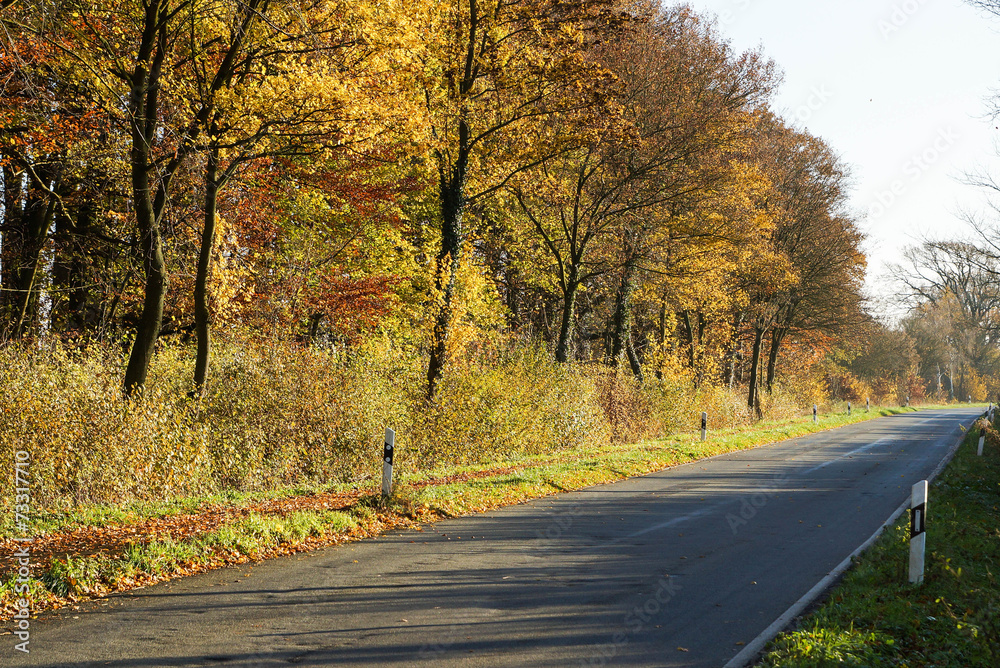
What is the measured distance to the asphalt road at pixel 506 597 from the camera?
572 centimetres

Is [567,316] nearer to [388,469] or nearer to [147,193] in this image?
[388,469]

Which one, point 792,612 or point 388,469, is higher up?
point 388,469

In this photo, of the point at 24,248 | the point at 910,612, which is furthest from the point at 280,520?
the point at 24,248

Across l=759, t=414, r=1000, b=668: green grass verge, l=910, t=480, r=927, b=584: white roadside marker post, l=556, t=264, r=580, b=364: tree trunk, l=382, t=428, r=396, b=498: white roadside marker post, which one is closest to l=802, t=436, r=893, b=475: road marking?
l=759, t=414, r=1000, b=668: green grass verge

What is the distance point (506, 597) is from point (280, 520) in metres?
3.54

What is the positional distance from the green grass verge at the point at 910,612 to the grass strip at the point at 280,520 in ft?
18.5

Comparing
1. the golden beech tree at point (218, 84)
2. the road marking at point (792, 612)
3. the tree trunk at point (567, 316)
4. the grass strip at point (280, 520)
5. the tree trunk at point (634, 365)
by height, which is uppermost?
the golden beech tree at point (218, 84)

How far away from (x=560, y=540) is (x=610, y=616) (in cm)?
327

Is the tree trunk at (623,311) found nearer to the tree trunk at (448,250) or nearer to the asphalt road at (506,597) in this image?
the tree trunk at (448,250)

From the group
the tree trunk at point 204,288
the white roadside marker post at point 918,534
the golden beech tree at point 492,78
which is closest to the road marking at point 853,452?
the golden beech tree at point 492,78

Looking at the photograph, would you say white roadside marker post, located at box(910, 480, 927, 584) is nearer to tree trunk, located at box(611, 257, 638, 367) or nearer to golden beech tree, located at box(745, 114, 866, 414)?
tree trunk, located at box(611, 257, 638, 367)

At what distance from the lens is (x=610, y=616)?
270 inches

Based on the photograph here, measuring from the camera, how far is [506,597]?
7.32 metres

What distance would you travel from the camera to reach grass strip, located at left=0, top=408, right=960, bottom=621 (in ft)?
22.6
